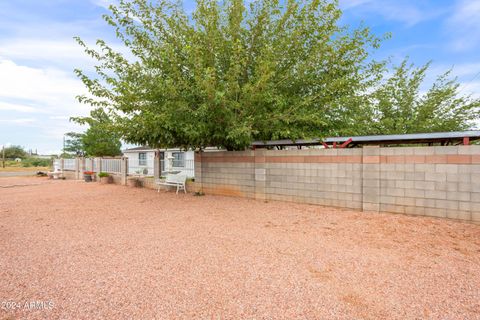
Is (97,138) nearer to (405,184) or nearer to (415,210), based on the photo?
(405,184)

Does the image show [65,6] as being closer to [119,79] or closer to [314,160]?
[119,79]

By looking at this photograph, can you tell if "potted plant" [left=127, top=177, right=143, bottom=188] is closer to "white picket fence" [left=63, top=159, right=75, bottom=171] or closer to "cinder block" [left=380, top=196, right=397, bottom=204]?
"white picket fence" [left=63, top=159, right=75, bottom=171]

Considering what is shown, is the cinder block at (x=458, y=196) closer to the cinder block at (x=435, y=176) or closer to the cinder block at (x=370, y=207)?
the cinder block at (x=435, y=176)

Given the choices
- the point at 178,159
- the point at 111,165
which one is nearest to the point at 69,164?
the point at 111,165

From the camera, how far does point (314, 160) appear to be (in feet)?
24.5

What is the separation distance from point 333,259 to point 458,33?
1236 cm

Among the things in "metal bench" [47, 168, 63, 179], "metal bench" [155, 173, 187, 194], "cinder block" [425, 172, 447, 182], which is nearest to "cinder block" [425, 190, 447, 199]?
"cinder block" [425, 172, 447, 182]

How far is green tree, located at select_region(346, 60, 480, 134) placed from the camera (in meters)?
11.3

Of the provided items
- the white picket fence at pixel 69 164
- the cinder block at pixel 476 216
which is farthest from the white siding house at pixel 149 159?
the cinder block at pixel 476 216

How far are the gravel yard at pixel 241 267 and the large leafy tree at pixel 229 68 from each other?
2836 mm

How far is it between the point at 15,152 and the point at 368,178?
2497 inches

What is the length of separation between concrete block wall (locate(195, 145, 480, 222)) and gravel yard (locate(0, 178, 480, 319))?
426 mm

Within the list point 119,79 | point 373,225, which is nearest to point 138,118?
point 119,79

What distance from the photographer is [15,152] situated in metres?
50.6
